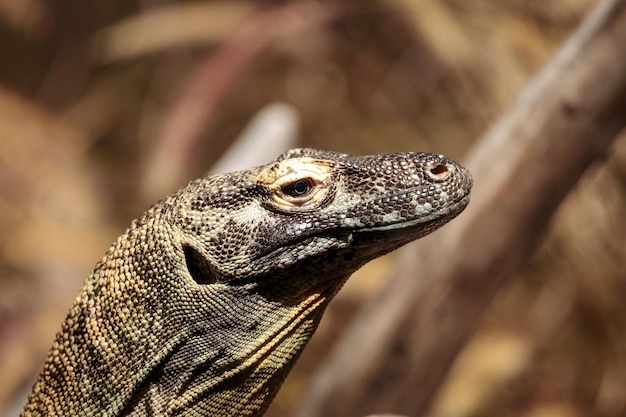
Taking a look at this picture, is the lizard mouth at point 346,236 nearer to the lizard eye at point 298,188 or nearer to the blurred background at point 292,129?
the lizard eye at point 298,188

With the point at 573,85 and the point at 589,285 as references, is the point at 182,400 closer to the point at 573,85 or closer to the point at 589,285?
A: the point at 573,85

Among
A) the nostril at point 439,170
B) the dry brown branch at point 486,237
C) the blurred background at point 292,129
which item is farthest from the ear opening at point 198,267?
the blurred background at point 292,129

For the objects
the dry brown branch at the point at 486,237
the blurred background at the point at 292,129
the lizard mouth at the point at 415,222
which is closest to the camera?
the lizard mouth at the point at 415,222

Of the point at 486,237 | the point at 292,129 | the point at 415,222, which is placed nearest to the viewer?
the point at 415,222

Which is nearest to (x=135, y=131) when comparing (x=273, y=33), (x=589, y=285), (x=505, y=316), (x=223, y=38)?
(x=223, y=38)

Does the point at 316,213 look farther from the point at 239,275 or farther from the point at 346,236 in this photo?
the point at 239,275

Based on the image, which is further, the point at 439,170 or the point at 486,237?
the point at 486,237

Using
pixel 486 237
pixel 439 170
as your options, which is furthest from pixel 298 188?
pixel 486 237
